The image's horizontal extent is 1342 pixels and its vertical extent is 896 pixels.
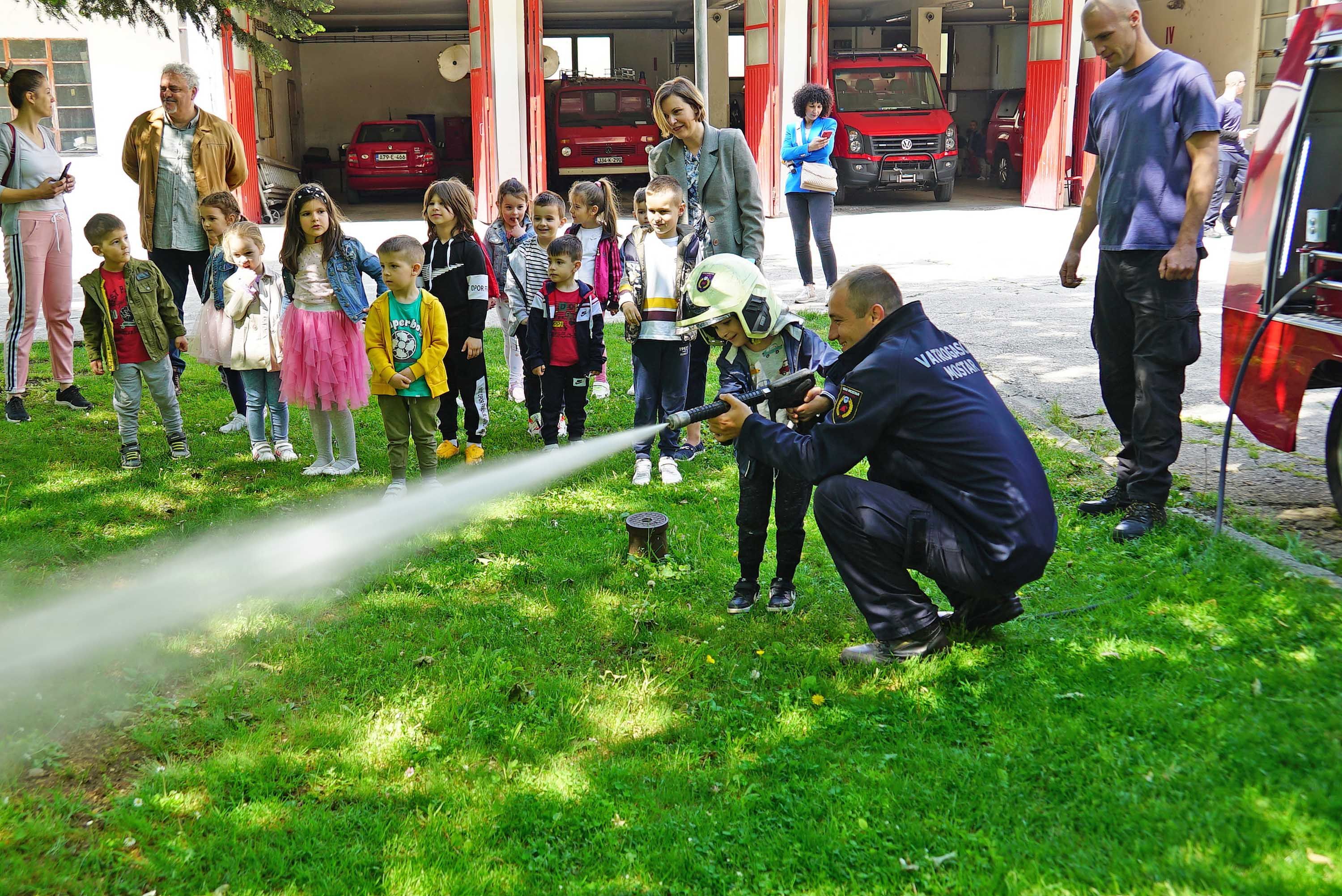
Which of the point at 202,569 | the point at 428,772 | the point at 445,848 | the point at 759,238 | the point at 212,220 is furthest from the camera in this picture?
the point at 212,220

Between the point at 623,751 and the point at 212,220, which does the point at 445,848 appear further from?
the point at 212,220

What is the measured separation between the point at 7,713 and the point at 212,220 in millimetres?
4401

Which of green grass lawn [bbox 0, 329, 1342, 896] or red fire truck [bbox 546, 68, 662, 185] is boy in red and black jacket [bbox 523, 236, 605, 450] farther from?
red fire truck [bbox 546, 68, 662, 185]

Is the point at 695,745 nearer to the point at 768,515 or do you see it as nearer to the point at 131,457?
the point at 768,515

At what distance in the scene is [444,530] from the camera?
5.80 m

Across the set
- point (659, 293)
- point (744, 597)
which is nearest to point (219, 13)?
point (659, 293)

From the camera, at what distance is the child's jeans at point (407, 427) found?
6.19 metres

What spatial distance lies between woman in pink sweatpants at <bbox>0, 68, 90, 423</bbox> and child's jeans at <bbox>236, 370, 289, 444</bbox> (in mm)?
1854

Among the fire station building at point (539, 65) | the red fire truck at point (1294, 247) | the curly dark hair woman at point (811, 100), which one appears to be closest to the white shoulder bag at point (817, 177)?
the curly dark hair woman at point (811, 100)

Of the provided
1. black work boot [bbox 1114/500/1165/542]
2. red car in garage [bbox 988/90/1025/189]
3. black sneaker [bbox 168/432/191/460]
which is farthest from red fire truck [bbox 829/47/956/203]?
black work boot [bbox 1114/500/1165/542]

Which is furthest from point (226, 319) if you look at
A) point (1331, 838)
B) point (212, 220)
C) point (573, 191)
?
point (1331, 838)

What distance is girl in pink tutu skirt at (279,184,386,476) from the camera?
6.54 m

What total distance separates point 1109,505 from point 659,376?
2.48 m

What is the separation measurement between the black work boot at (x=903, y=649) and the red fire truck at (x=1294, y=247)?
78.4 inches
